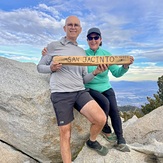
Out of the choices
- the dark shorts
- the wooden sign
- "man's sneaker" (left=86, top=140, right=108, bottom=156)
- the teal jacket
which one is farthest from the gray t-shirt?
"man's sneaker" (left=86, top=140, right=108, bottom=156)

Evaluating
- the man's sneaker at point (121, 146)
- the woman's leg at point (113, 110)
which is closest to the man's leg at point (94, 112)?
the woman's leg at point (113, 110)

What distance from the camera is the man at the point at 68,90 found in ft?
19.2

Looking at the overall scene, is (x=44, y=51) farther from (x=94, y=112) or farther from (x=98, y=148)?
(x=98, y=148)

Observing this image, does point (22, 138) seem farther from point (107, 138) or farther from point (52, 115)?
point (107, 138)

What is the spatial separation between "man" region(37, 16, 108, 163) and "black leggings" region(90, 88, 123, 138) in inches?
17.4

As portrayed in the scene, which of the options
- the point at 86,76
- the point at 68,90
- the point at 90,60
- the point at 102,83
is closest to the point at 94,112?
the point at 68,90

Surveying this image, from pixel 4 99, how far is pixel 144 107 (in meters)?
18.8

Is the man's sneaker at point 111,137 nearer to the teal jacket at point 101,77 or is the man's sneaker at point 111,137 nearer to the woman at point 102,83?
the woman at point 102,83

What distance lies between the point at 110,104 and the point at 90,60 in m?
1.38

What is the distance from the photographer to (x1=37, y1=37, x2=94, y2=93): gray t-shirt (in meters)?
5.86

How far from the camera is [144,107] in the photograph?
23.8 metres

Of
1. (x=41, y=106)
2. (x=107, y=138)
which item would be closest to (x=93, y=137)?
(x=107, y=138)

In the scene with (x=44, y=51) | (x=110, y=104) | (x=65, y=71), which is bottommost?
(x=110, y=104)

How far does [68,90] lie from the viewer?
19.2ft
